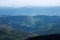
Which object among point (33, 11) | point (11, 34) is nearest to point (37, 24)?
point (33, 11)

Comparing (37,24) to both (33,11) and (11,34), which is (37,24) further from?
(11,34)

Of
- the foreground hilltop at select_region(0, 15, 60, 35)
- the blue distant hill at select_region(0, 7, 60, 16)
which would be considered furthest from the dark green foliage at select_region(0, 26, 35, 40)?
the blue distant hill at select_region(0, 7, 60, 16)

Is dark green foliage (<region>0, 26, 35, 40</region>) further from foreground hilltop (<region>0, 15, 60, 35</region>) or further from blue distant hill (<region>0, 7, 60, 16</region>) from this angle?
blue distant hill (<region>0, 7, 60, 16</region>)

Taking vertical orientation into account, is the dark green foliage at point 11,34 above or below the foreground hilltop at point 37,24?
below

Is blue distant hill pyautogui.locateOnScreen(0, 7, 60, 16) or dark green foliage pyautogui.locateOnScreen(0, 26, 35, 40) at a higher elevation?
blue distant hill pyautogui.locateOnScreen(0, 7, 60, 16)

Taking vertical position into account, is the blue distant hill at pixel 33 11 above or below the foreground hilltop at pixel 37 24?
above

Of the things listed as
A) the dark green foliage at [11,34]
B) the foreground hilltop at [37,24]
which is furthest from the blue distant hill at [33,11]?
the dark green foliage at [11,34]

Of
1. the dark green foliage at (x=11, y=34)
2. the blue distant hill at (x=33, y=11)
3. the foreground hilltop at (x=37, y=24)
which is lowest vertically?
the dark green foliage at (x=11, y=34)

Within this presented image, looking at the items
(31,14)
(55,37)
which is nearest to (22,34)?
(31,14)

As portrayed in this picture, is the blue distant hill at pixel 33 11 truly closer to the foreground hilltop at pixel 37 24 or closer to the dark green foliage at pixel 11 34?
the foreground hilltop at pixel 37 24

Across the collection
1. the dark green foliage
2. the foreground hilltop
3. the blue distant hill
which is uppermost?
the blue distant hill

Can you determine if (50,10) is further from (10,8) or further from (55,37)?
(10,8)
